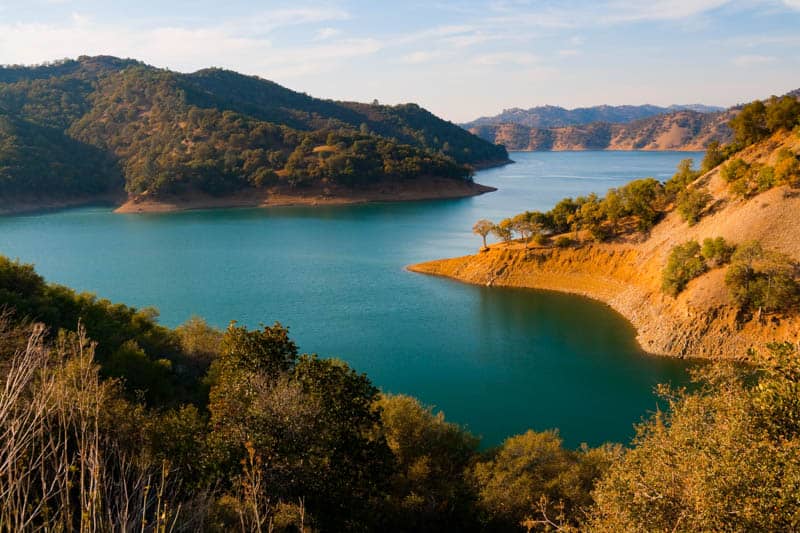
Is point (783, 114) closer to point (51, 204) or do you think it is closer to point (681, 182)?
point (681, 182)

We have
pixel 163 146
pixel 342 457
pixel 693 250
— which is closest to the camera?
pixel 342 457

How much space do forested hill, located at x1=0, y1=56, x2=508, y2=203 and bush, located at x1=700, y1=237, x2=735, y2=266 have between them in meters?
83.1

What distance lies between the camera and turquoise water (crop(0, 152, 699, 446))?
27391 millimetres

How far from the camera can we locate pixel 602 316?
3981 cm

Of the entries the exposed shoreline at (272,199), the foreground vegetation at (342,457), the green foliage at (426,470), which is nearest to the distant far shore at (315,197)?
the exposed shoreline at (272,199)

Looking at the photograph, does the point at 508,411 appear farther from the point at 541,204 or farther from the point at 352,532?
the point at 541,204

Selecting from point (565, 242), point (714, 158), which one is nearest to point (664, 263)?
point (565, 242)

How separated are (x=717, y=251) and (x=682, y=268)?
89.2 inches

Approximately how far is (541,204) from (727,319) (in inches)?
2439

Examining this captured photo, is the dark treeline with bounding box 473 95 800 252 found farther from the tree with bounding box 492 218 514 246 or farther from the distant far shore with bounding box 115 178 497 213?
the distant far shore with bounding box 115 178 497 213

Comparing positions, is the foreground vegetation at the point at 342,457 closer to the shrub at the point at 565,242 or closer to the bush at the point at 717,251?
the bush at the point at 717,251

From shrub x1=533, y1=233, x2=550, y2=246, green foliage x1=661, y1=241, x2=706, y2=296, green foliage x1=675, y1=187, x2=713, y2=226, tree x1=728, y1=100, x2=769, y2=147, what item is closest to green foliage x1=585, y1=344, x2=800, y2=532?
green foliage x1=661, y1=241, x2=706, y2=296

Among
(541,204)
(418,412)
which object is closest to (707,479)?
(418,412)

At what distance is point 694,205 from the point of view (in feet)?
136
